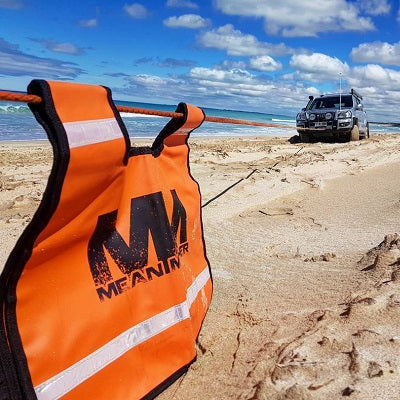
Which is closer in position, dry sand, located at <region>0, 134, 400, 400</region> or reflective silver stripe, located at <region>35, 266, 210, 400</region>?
reflective silver stripe, located at <region>35, 266, 210, 400</region>

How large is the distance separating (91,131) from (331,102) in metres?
12.2

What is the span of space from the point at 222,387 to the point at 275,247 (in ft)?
6.37

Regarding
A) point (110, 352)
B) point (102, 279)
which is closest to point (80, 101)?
point (102, 279)

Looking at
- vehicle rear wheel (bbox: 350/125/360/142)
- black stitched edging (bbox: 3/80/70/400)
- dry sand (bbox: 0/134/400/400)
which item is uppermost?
black stitched edging (bbox: 3/80/70/400)

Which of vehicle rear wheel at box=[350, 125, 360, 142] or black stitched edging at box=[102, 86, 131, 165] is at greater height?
black stitched edging at box=[102, 86, 131, 165]

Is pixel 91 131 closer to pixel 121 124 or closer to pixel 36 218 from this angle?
pixel 121 124

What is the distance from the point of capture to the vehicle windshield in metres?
12.5

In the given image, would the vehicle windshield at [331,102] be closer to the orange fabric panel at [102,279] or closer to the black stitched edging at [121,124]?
the orange fabric panel at [102,279]

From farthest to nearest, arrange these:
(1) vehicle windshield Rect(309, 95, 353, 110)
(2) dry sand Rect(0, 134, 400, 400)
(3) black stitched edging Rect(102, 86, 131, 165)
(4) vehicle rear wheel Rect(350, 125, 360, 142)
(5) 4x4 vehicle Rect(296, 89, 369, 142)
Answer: (1) vehicle windshield Rect(309, 95, 353, 110) → (4) vehicle rear wheel Rect(350, 125, 360, 142) → (5) 4x4 vehicle Rect(296, 89, 369, 142) → (2) dry sand Rect(0, 134, 400, 400) → (3) black stitched edging Rect(102, 86, 131, 165)

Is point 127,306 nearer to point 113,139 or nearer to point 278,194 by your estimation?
point 113,139

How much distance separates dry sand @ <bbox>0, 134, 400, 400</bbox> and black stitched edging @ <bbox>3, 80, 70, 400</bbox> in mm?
686

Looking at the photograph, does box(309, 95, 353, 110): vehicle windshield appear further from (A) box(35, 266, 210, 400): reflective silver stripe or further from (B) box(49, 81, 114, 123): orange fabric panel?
(B) box(49, 81, 114, 123): orange fabric panel

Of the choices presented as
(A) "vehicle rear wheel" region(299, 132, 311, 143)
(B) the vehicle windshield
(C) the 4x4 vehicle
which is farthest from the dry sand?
(B) the vehicle windshield

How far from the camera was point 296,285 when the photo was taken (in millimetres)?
2713
